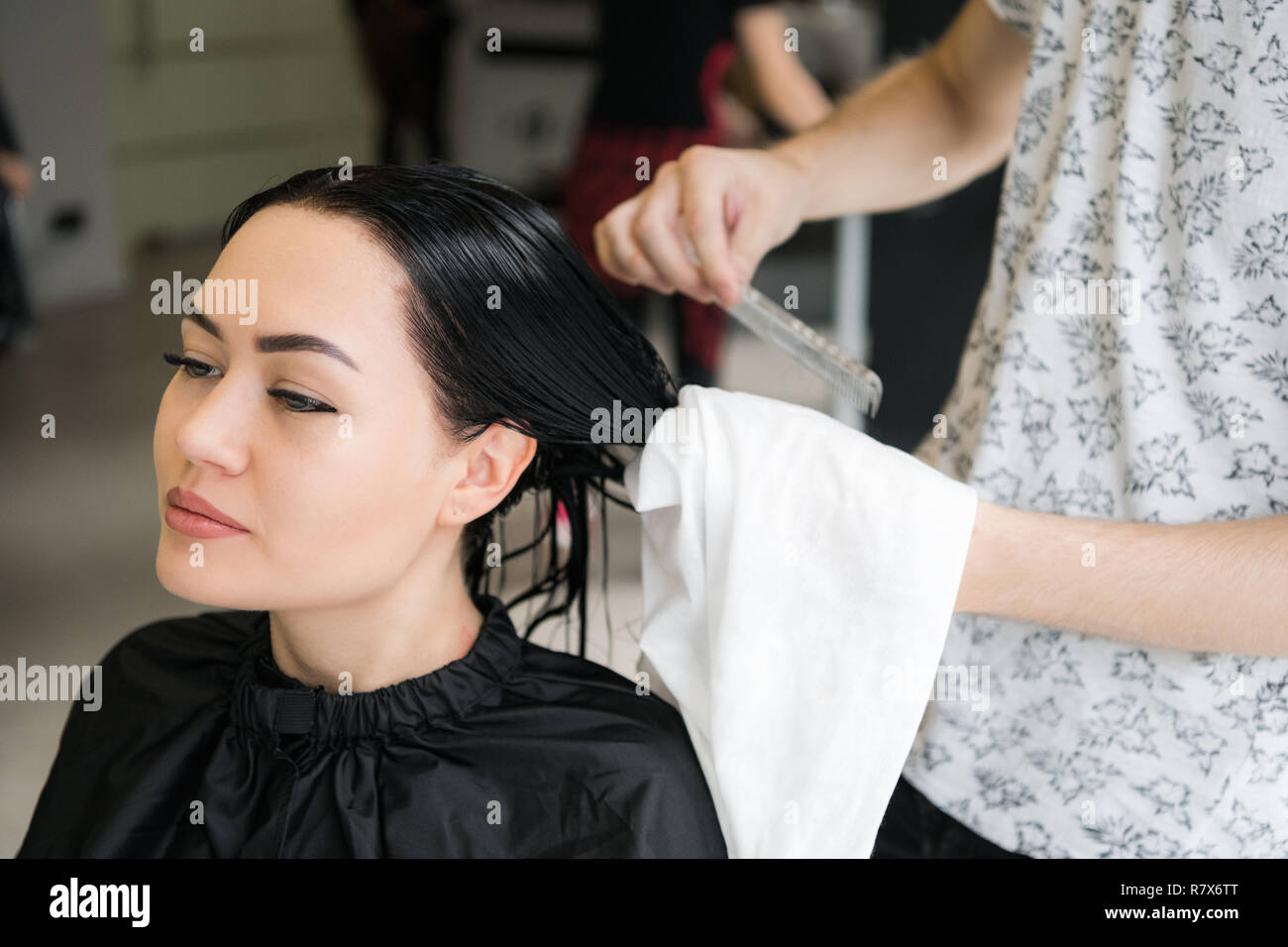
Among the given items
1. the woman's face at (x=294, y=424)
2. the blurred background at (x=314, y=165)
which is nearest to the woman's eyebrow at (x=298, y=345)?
the woman's face at (x=294, y=424)

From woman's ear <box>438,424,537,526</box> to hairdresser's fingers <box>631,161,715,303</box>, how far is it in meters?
0.20

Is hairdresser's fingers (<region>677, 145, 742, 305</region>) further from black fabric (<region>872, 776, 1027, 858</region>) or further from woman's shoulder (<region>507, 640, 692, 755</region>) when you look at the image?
black fabric (<region>872, 776, 1027, 858</region>)

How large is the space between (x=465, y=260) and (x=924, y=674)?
1.61 feet

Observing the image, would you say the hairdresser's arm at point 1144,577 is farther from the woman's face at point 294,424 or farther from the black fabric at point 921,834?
the woman's face at point 294,424

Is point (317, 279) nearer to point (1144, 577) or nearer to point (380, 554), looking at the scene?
point (380, 554)

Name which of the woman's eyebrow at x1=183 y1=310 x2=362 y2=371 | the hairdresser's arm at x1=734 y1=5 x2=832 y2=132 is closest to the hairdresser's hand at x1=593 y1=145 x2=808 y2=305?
the woman's eyebrow at x1=183 y1=310 x2=362 y2=371

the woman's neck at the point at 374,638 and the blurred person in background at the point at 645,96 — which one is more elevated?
the blurred person in background at the point at 645,96

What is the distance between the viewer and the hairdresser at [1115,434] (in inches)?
33.8

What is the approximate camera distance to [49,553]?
3.15 m

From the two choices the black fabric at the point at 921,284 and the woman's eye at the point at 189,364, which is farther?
the black fabric at the point at 921,284

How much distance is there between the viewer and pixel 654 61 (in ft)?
9.42

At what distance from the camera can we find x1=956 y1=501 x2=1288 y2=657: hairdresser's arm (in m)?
0.83
